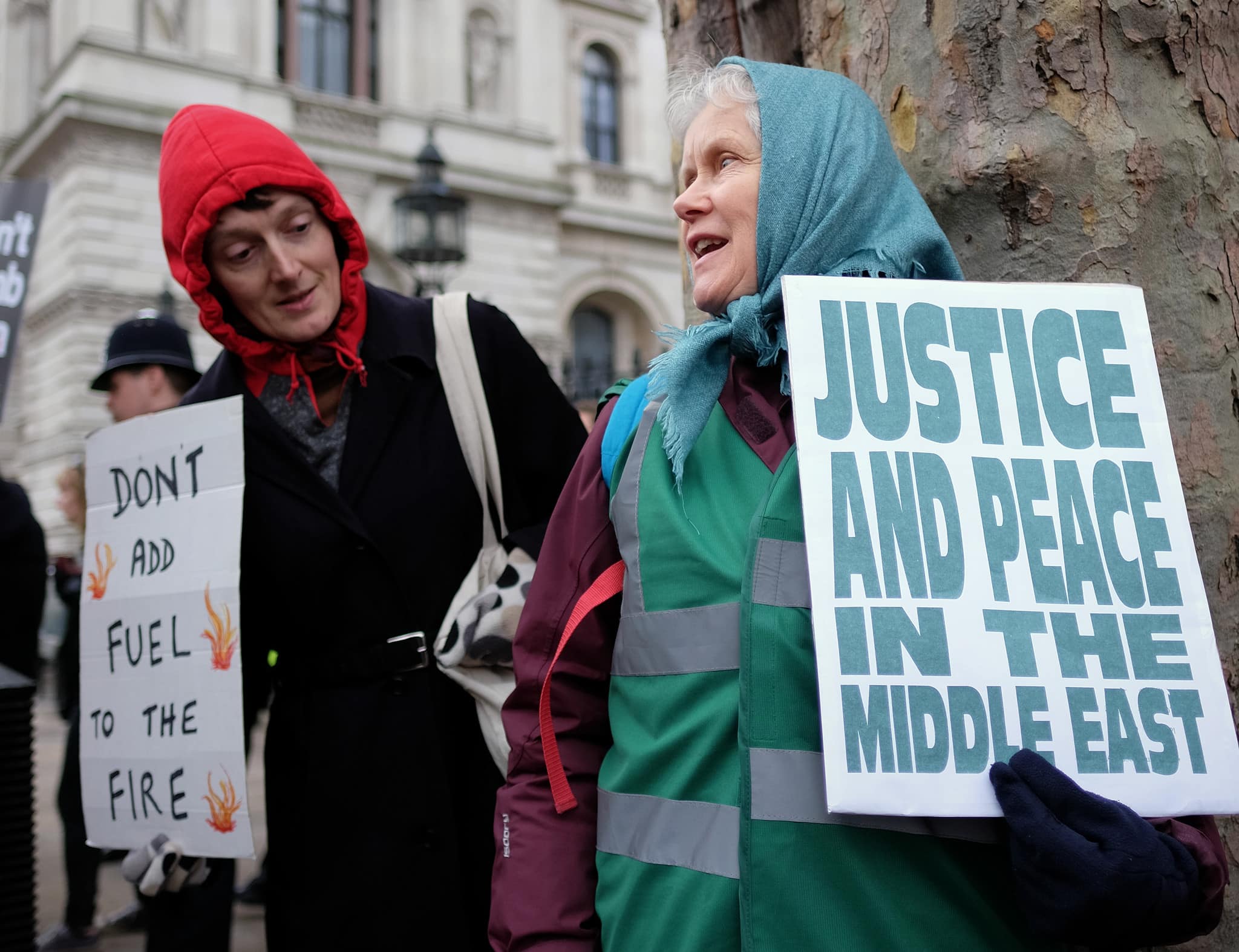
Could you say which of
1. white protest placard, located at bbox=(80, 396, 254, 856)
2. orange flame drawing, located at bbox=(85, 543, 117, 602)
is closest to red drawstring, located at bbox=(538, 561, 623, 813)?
white protest placard, located at bbox=(80, 396, 254, 856)

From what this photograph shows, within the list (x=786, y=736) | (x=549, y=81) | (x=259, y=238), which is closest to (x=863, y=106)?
(x=786, y=736)

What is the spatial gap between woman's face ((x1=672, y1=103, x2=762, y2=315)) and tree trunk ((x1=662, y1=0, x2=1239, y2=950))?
23.6 inches

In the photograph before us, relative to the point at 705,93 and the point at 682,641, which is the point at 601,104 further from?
the point at 682,641

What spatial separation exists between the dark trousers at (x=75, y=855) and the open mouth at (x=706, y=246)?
3.80 m

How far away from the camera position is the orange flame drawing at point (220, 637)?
2287mm

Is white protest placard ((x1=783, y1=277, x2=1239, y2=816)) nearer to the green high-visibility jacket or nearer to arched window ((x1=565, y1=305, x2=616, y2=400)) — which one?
the green high-visibility jacket

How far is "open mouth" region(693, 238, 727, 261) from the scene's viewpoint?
5.43 feet

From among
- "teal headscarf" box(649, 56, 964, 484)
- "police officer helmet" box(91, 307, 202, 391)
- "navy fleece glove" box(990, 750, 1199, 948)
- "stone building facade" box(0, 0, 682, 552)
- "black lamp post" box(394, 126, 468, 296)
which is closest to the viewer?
"navy fleece glove" box(990, 750, 1199, 948)

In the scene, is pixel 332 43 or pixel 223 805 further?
pixel 332 43

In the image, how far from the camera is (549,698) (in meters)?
1.60

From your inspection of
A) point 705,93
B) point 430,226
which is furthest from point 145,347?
point 430,226

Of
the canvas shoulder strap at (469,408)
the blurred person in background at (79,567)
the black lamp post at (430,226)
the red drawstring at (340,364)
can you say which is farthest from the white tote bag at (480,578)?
the black lamp post at (430,226)

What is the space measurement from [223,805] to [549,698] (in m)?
1.01

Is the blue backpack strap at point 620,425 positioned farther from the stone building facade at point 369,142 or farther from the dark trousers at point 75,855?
the stone building facade at point 369,142
